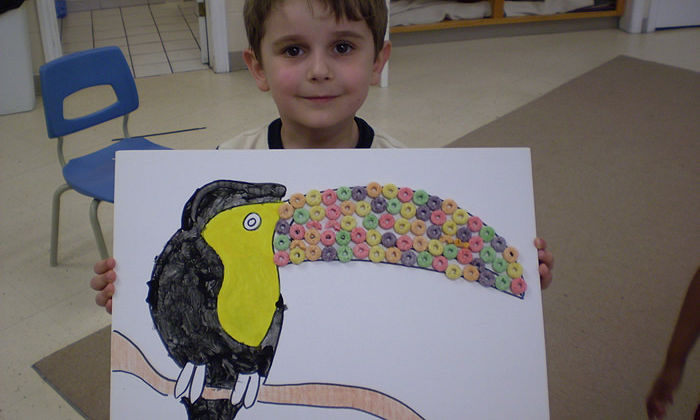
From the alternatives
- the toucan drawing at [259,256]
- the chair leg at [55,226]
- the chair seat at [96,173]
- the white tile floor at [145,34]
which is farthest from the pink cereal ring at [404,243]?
the white tile floor at [145,34]

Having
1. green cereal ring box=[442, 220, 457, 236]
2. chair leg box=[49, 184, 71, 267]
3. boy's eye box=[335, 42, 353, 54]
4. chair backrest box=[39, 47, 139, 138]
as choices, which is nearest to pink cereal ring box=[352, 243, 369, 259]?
green cereal ring box=[442, 220, 457, 236]

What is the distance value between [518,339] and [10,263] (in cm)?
182

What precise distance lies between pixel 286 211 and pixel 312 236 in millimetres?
47

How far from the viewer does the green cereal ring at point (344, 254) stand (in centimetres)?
81

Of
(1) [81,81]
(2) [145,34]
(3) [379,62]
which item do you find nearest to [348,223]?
(3) [379,62]

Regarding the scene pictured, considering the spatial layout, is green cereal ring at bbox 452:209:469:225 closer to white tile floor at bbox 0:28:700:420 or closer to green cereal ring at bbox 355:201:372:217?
green cereal ring at bbox 355:201:372:217

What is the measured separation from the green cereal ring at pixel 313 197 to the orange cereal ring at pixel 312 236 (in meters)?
0.04

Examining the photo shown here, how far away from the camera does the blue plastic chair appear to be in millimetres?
1723

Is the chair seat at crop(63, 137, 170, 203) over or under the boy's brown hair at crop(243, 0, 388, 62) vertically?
under

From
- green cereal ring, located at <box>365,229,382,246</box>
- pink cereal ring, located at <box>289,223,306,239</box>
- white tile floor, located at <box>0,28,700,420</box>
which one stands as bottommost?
white tile floor, located at <box>0,28,700,420</box>

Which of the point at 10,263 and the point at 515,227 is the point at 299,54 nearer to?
the point at 515,227

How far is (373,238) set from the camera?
32.1 inches

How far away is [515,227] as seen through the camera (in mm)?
812

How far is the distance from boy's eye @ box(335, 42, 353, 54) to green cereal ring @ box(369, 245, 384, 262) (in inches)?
13.1
